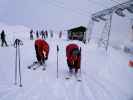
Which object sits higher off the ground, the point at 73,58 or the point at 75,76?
the point at 73,58

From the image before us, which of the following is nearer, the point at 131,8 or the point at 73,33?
the point at 131,8

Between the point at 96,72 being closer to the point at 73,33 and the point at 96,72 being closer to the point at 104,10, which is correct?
the point at 104,10

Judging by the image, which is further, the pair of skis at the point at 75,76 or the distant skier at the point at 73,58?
the distant skier at the point at 73,58

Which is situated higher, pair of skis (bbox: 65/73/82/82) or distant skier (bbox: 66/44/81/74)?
distant skier (bbox: 66/44/81/74)

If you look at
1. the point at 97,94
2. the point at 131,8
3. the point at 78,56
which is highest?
the point at 131,8

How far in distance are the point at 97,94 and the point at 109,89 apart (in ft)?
2.74

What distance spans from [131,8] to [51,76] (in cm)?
1416

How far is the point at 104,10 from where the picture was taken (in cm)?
2425

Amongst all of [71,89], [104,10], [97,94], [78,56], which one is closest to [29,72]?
[78,56]

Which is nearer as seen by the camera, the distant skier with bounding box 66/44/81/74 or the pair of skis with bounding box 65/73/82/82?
the pair of skis with bounding box 65/73/82/82

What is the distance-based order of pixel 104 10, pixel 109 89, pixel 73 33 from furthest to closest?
pixel 73 33 < pixel 104 10 < pixel 109 89

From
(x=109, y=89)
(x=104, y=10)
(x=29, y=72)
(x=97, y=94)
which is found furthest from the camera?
(x=104, y=10)

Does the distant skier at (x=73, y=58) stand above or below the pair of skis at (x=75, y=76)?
above

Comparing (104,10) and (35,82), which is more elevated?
(104,10)
